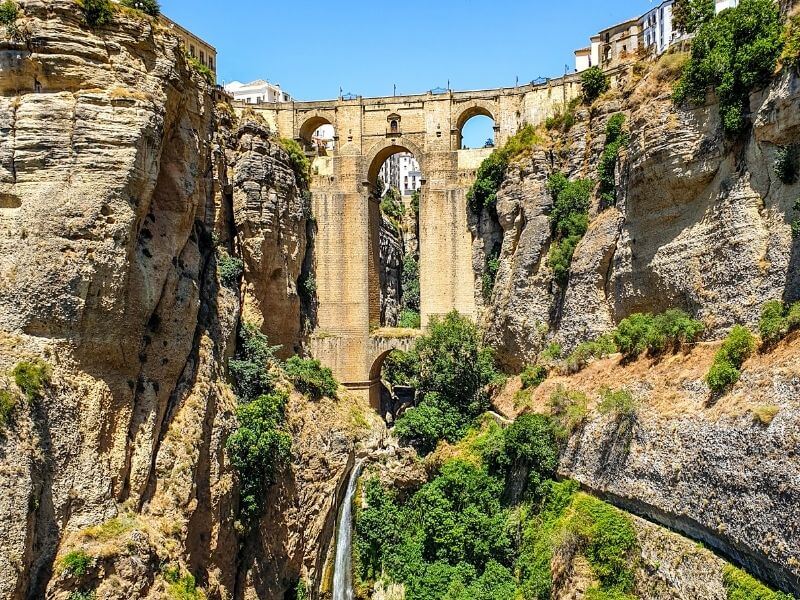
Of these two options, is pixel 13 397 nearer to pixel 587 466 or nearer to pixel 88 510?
pixel 88 510

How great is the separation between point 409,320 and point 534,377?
13632 mm

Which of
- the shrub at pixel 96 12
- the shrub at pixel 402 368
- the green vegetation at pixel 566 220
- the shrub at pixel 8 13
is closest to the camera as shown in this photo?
the shrub at pixel 8 13

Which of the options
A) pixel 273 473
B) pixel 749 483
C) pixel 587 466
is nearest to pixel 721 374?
pixel 749 483

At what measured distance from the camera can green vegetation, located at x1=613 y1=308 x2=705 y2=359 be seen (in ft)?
66.2

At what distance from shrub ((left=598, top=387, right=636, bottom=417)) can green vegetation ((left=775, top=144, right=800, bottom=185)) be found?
23.6ft

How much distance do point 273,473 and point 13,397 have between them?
1040cm

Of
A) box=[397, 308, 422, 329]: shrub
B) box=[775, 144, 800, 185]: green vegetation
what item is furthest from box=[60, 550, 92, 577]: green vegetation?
box=[397, 308, 422, 329]: shrub

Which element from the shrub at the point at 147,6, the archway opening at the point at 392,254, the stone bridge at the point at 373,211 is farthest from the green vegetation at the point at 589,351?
the shrub at the point at 147,6

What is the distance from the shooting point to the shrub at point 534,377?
27141 millimetres

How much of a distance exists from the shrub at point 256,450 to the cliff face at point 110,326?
0.50 m

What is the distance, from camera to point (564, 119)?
1201 inches

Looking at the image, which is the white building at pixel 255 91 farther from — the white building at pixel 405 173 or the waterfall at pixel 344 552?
the waterfall at pixel 344 552

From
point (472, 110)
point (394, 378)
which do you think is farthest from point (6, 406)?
point (472, 110)

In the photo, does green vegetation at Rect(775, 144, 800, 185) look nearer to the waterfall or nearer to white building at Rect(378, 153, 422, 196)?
the waterfall
